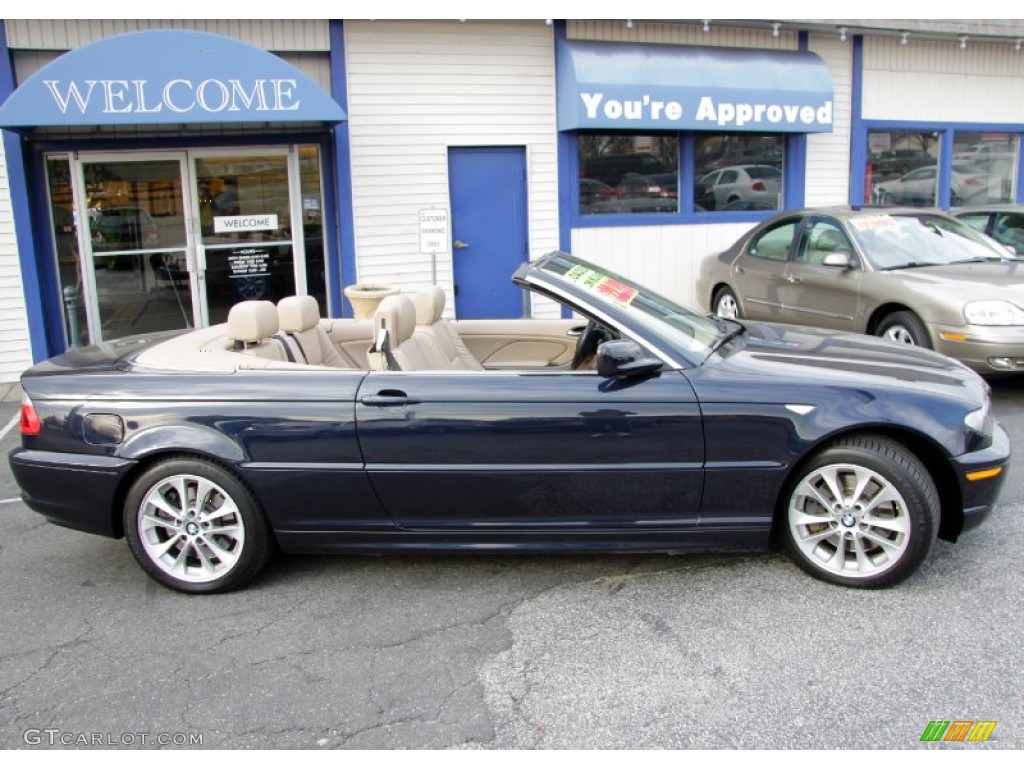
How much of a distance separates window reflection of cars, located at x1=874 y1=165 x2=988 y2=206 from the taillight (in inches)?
451

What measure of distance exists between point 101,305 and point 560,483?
24.2 feet

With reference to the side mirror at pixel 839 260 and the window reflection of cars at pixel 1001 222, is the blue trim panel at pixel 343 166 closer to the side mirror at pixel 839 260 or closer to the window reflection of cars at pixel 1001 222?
the side mirror at pixel 839 260

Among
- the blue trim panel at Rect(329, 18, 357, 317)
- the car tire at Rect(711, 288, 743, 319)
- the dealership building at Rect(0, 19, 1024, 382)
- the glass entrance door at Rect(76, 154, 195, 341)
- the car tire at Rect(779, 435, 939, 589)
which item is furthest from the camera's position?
the car tire at Rect(711, 288, 743, 319)

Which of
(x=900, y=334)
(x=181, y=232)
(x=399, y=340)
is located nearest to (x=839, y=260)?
(x=900, y=334)

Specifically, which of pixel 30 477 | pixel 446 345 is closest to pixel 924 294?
pixel 446 345

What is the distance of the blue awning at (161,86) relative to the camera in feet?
25.4

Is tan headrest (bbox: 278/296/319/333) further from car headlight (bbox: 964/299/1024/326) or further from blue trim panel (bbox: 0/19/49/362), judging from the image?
blue trim panel (bbox: 0/19/49/362)

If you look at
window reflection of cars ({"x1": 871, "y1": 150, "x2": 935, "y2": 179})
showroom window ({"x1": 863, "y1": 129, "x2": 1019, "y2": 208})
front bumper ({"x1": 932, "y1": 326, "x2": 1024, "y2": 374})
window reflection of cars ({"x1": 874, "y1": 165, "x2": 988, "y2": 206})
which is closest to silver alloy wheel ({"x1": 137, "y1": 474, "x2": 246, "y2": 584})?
front bumper ({"x1": 932, "y1": 326, "x2": 1024, "y2": 374})

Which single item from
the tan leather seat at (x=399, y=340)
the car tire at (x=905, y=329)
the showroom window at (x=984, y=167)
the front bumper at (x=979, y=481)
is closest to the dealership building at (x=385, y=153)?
the showroom window at (x=984, y=167)

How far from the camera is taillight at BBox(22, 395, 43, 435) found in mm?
4117

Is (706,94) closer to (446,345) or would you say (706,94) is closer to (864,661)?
(446,345)

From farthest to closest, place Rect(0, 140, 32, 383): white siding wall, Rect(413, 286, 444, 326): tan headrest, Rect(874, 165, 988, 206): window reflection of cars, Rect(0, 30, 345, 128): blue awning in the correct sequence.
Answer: Rect(874, 165, 988, 206): window reflection of cars → Rect(0, 140, 32, 383): white siding wall → Rect(0, 30, 345, 128): blue awning → Rect(413, 286, 444, 326): tan headrest

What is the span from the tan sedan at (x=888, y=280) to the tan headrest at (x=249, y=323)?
175 inches

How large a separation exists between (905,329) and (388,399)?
511cm
